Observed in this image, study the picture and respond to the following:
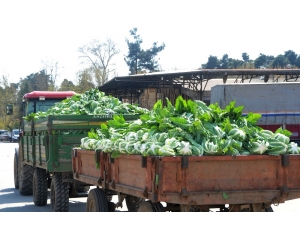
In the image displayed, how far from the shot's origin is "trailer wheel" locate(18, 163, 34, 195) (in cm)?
1736

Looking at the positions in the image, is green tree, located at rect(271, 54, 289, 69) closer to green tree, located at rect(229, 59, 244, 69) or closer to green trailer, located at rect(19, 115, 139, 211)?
green tree, located at rect(229, 59, 244, 69)

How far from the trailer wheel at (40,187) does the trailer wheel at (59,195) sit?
5.85 ft

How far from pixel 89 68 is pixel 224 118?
73649 millimetres

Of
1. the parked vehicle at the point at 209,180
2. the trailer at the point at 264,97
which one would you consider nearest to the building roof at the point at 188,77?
the trailer at the point at 264,97

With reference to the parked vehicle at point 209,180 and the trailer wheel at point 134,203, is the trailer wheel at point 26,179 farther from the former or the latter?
the parked vehicle at point 209,180

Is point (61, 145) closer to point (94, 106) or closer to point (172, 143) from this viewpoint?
point (94, 106)

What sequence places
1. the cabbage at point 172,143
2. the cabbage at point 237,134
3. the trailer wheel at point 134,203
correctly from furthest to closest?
the trailer wheel at point 134,203 → the cabbage at point 237,134 → the cabbage at point 172,143

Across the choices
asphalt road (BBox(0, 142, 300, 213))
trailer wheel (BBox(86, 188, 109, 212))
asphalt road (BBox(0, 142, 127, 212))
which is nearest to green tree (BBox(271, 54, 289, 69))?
asphalt road (BBox(0, 142, 127, 212))

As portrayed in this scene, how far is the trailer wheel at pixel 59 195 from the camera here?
12.9m

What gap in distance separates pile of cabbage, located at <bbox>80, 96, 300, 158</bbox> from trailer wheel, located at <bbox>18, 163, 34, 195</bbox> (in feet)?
27.8

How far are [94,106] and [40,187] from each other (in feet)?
7.81

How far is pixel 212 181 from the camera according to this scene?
768 cm
